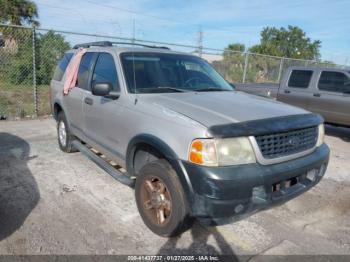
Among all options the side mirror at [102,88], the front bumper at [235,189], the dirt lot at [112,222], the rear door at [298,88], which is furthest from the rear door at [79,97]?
the rear door at [298,88]

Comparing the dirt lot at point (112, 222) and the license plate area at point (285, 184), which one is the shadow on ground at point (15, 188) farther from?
the license plate area at point (285, 184)

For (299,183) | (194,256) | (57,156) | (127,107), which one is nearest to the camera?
(194,256)

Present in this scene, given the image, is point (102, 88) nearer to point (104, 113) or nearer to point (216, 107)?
point (104, 113)

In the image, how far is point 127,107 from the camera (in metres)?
3.48

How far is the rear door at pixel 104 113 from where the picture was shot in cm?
372

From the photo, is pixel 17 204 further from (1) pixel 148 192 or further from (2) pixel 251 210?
(2) pixel 251 210

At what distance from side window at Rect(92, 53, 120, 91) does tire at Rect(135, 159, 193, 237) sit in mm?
1203

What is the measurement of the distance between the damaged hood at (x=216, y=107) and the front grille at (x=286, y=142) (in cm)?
22

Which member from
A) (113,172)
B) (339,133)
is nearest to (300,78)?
(339,133)

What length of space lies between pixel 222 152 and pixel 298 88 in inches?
270

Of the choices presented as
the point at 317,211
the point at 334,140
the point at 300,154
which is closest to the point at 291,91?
the point at 334,140

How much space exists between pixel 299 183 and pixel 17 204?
3238mm

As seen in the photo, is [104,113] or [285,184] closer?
[285,184]

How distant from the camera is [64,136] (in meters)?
5.63
